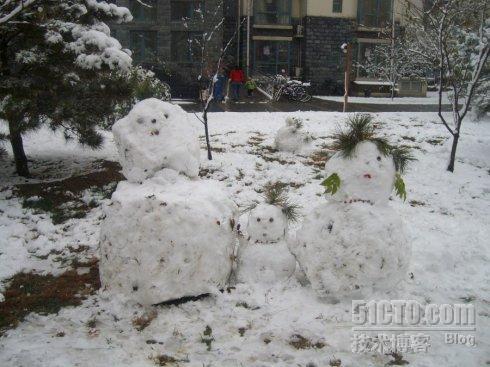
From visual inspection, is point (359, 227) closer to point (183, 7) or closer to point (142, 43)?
point (142, 43)

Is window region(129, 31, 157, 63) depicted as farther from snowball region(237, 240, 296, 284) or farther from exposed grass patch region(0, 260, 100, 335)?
snowball region(237, 240, 296, 284)

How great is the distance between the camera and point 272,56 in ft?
89.1

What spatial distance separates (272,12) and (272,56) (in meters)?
2.65

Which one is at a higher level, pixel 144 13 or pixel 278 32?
pixel 144 13

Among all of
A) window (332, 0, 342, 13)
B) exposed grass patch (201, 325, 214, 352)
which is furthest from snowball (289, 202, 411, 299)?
window (332, 0, 342, 13)

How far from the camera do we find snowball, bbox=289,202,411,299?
13.2 feet

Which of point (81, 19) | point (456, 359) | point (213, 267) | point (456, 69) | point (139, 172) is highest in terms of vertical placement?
point (81, 19)

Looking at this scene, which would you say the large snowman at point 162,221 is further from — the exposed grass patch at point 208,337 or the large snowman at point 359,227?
the large snowman at point 359,227

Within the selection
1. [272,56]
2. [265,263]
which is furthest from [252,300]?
[272,56]

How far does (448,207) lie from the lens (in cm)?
704

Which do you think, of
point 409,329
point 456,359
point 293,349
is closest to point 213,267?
point 293,349

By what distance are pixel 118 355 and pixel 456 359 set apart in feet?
8.82

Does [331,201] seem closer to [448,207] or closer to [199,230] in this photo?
[199,230]

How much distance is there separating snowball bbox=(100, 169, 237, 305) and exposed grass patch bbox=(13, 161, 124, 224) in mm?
2609
